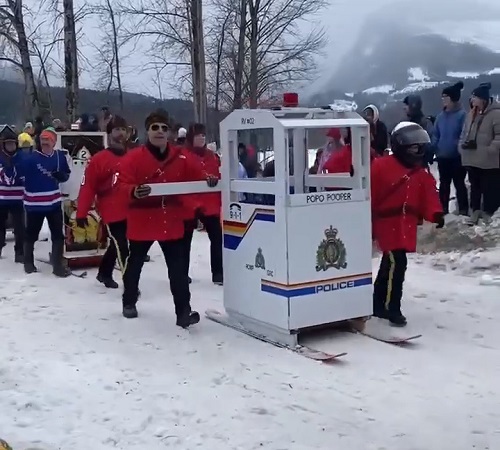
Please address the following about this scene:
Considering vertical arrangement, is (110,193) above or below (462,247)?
above

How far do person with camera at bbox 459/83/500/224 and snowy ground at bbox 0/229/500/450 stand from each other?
11.5ft

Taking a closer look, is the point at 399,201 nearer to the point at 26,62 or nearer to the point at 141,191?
the point at 141,191

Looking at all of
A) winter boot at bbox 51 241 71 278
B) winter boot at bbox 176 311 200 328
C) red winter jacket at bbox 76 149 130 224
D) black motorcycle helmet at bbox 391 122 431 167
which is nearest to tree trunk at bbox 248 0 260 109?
winter boot at bbox 51 241 71 278

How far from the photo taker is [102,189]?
906 cm

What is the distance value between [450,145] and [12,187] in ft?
20.2

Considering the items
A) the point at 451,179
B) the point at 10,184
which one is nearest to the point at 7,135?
the point at 10,184

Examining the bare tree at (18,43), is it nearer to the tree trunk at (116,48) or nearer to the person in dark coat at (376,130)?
the tree trunk at (116,48)

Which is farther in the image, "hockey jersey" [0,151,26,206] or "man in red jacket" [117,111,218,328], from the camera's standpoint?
"hockey jersey" [0,151,26,206]

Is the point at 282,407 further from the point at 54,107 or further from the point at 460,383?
the point at 54,107

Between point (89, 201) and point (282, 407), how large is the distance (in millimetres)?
4131

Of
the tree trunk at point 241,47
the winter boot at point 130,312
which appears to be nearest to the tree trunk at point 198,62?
the tree trunk at point 241,47

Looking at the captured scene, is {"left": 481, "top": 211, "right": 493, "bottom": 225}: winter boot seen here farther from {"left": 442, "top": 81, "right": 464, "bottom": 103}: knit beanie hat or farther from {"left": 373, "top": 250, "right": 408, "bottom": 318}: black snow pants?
{"left": 373, "top": 250, "right": 408, "bottom": 318}: black snow pants

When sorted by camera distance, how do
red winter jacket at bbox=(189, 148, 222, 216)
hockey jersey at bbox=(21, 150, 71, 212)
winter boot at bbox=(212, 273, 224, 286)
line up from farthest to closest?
hockey jersey at bbox=(21, 150, 71, 212)
winter boot at bbox=(212, 273, 224, 286)
red winter jacket at bbox=(189, 148, 222, 216)

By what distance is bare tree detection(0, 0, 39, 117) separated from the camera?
21484 millimetres
